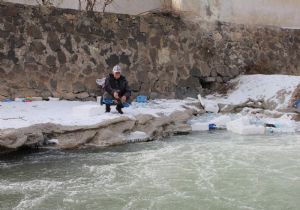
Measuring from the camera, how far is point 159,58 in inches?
418

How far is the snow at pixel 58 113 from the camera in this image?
22.0ft

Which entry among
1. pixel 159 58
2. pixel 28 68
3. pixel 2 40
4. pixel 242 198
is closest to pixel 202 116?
pixel 159 58

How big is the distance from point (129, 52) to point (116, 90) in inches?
103

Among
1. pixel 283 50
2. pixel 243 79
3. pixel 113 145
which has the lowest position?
pixel 113 145

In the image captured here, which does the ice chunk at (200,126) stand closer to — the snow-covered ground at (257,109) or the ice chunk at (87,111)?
the snow-covered ground at (257,109)

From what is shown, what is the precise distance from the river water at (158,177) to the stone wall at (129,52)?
10.3ft

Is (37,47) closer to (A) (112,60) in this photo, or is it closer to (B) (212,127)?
(A) (112,60)

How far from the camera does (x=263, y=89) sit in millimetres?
10562

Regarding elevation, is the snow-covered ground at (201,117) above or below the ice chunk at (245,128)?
above

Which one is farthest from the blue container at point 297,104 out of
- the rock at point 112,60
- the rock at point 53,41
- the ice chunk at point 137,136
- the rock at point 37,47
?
the rock at point 37,47

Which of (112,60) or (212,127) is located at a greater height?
(112,60)

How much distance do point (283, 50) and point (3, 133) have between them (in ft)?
30.8

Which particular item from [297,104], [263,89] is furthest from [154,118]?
[263,89]

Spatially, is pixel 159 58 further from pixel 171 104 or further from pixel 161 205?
pixel 161 205
